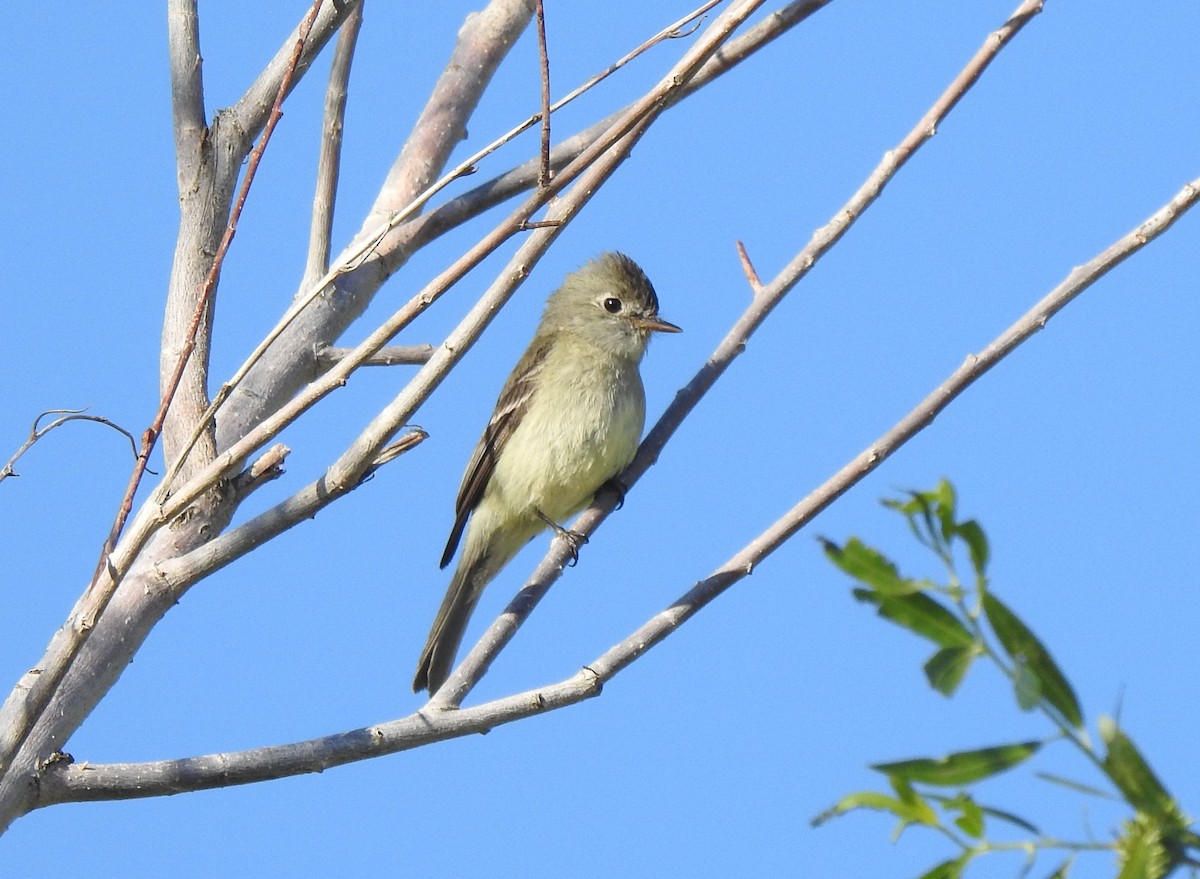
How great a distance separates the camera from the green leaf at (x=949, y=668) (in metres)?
1.40

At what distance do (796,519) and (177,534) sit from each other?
1.92 meters

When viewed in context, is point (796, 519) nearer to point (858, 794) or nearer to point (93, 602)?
point (93, 602)

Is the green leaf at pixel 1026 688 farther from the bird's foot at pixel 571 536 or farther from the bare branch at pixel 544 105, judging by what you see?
the bird's foot at pixel 571 536

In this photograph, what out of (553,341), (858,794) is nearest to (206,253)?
(553,341)

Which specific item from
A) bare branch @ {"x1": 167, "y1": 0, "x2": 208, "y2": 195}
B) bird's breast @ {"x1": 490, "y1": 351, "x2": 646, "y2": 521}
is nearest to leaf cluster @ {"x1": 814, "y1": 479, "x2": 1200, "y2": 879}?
bare branch @ {"x1": 167, "y1": 0, "x2": 208, "y2": 195}

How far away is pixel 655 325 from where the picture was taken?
7.47 m

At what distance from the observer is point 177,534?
427 cm

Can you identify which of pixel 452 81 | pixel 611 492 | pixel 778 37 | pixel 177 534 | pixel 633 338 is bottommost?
pixel 177 534

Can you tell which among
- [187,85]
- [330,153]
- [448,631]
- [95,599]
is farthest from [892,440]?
[448,631]

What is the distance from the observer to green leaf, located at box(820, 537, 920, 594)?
55.2 inches

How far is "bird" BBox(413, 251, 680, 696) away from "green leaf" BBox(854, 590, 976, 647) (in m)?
5.02

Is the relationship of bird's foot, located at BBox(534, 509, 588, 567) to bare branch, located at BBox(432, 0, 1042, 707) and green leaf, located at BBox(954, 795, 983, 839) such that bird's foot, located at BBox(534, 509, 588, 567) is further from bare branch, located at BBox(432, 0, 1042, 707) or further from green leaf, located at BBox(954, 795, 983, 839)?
green leaf, located at BBox(954, 795, 983, 839)

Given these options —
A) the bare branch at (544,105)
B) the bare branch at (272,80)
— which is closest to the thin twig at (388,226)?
the bare branch at (544,105)

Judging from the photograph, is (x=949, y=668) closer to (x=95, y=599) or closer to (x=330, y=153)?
(x=95, y=599)
